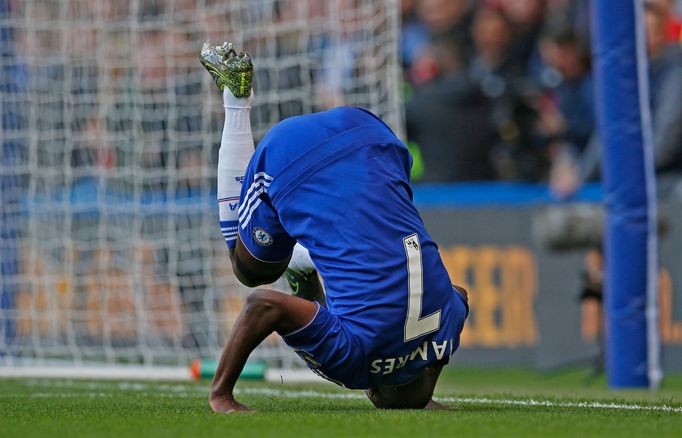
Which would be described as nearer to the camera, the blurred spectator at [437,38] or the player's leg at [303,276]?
the player's leg at [303,276]

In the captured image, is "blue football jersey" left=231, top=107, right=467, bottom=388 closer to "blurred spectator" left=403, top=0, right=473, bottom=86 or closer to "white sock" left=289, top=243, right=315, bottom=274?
"white sock" left=289, top=243, right=315, bottom=274

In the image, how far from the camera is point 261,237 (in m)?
5.21

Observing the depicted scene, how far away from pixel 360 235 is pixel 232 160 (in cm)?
108

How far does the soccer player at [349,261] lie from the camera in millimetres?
4754

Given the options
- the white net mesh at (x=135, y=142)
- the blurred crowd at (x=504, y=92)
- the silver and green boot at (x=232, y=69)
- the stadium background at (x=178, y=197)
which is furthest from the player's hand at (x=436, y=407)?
the blurred crowd at (x=504, y=92)

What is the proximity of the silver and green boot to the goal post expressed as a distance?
111 inches

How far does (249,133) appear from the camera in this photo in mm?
5812

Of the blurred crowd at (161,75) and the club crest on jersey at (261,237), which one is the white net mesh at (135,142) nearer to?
the blurred crowd at (161,75)

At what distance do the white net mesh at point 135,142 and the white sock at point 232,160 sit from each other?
11.6 feet

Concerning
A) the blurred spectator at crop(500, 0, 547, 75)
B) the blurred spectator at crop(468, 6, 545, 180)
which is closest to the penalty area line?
the blurred spectator at crop(468, 6, 545, 180)

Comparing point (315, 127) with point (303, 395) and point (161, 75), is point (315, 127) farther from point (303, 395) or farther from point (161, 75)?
point (161, 75)

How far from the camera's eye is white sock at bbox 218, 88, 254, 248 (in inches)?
220

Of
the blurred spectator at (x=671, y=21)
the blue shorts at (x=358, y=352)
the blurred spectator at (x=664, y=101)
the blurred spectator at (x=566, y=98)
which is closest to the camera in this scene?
the blue shorts at (x=358, y=352)

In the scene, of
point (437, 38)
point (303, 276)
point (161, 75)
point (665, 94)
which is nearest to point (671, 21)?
point (665, 94)
